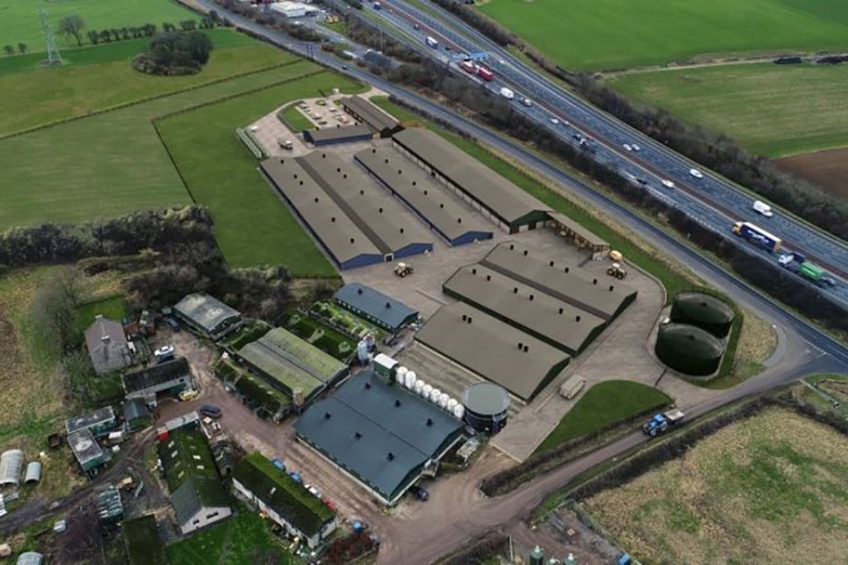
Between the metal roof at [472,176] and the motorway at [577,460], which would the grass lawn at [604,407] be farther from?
the metal roof at [472,176]

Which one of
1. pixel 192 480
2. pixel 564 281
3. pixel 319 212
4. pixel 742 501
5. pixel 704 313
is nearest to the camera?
pixel 192 480

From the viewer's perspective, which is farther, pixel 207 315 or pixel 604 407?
pixel 207 315

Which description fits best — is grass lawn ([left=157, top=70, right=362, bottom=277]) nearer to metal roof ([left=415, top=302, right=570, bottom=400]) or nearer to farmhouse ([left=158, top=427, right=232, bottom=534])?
metal roof ([left=415, top=302, right=570, bottom=400])

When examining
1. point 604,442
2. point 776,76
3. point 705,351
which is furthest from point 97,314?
point 776,76

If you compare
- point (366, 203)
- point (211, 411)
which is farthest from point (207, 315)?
point (366, 203)

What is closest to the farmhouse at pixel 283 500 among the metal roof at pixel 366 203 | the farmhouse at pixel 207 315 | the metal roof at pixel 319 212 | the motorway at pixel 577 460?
the motorway at pixel 577 460

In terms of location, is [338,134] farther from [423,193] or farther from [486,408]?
[486,408]
